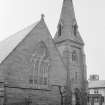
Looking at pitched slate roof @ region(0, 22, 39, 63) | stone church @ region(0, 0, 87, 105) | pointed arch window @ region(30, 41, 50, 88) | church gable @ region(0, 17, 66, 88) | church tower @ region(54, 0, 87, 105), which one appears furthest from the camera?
church tower @ region(54, 0, 87, 105)

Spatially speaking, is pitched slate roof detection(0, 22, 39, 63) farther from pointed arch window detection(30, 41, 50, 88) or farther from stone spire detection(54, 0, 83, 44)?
stone spire detection(54, 0, 83, 44)

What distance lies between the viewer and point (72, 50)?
113ft

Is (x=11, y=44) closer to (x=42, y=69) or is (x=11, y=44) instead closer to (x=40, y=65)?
(x=40, y=65)

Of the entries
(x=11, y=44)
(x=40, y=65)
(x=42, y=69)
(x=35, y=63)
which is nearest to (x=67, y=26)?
(x=40, y=65)

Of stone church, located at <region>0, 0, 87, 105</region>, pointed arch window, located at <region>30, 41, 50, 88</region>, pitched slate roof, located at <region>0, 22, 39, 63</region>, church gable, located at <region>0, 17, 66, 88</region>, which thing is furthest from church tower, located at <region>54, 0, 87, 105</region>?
pitched slate roof, located at <region>0, 22, 39, 63</region>

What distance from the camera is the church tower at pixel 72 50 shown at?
107 feet

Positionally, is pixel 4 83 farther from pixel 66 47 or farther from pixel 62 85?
A: pixel 66 47

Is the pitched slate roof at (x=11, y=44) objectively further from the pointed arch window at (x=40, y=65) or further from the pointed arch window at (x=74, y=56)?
the pointed arch window at (x=74, y=56)

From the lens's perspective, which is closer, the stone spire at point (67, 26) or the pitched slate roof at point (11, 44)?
the pitched slate roof at point (11, 44)

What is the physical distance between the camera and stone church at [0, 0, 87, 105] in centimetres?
2356

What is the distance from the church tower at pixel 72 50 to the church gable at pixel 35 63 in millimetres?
3174

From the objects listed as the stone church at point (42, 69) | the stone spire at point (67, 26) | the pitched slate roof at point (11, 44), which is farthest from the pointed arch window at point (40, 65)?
the stone spire at point (67, 26)

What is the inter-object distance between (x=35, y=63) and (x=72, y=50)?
32.9 ft

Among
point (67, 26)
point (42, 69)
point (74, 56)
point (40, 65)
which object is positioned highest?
point (67, 26)
